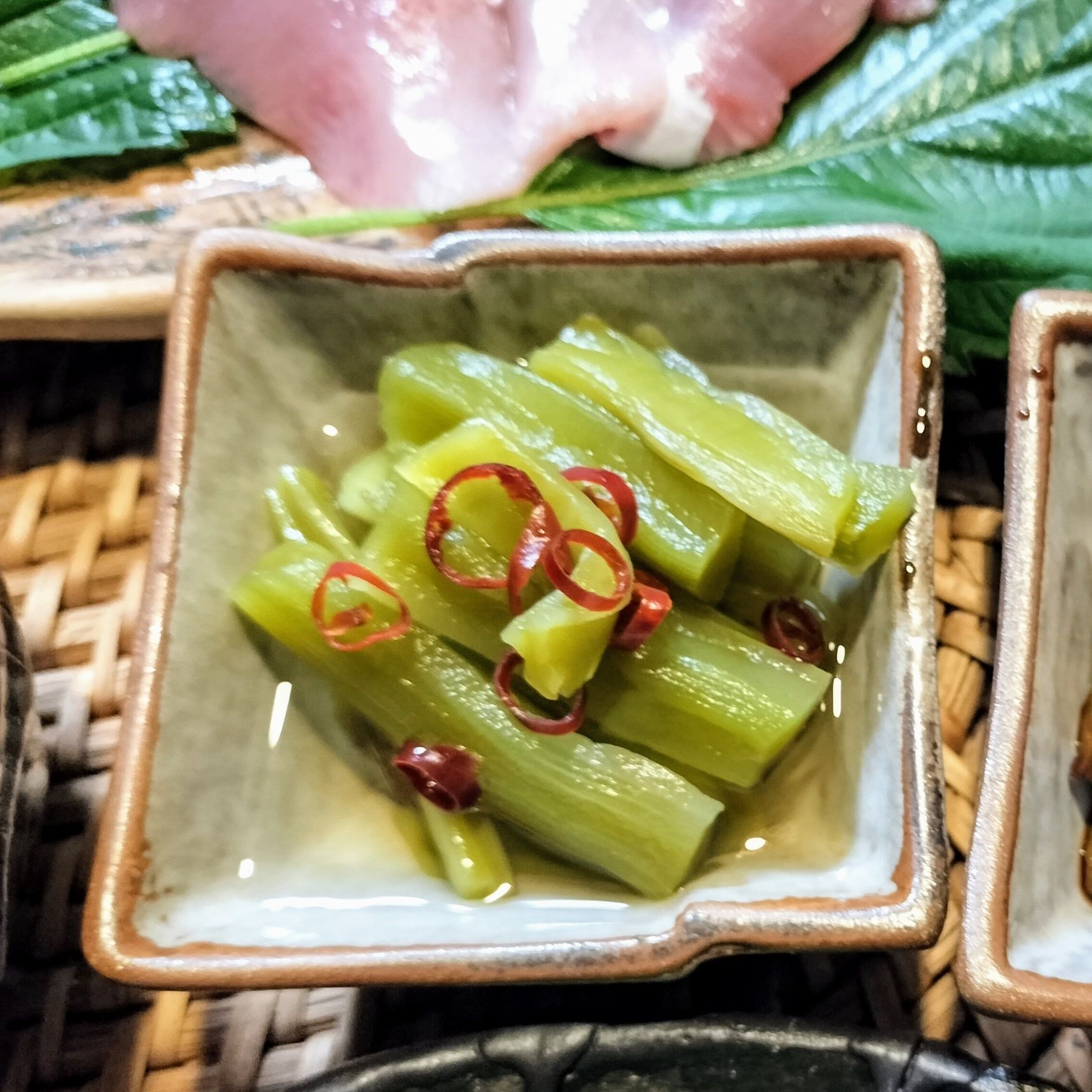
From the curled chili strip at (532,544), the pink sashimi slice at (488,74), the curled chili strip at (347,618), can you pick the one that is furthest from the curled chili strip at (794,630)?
the pink sashimi slice at (488,74)

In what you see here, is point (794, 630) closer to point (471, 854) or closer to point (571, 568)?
point (571, 568)

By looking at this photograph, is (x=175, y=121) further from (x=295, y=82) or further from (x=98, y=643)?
(x=98, y=643)

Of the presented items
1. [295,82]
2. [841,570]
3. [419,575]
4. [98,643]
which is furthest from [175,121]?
[841,570]

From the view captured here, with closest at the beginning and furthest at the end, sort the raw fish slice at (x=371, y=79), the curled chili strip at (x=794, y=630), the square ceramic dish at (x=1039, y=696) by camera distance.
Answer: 1. the square ceramic dish at (x=1039, y=696)
2. the curled chili strip at (x=794, y=630)
3. the raw fish slice at (x=371, y=79)

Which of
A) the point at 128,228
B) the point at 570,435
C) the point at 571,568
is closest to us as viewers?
the point at 571,568

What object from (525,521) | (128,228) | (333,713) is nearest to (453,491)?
(525,521)

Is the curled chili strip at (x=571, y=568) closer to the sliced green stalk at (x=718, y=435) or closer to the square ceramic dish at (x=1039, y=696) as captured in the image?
the sliced green stalk at (x=718, y=435)
